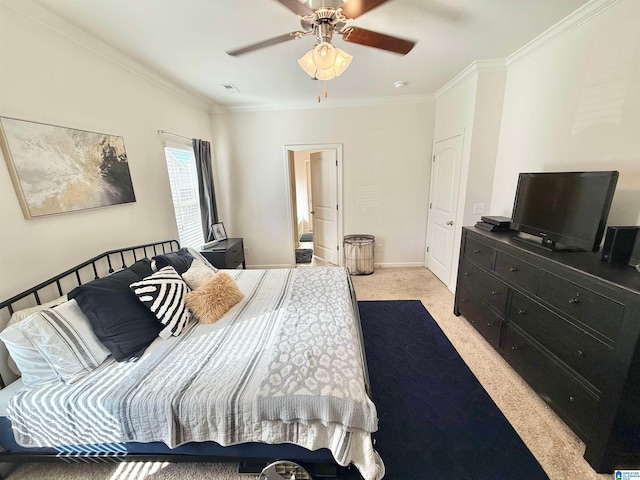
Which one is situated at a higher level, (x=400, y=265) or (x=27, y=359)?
(x=27, y=359)

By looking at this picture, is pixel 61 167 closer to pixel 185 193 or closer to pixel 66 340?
pixel 66 340

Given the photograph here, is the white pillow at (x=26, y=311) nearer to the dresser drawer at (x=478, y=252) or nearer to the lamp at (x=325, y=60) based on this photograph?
the lamp at (x=325, y=60)

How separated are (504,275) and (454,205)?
1522 millimetres

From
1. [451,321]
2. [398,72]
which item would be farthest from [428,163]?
[451,321]

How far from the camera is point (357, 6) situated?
1.37 m

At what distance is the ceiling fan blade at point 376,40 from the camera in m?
1.59

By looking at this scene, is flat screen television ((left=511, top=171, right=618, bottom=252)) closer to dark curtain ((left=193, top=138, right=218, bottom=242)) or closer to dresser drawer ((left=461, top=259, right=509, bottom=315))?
dresser drawer ((left=461, top=259, right=509, bottom=315))

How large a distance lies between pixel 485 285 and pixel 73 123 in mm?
3605

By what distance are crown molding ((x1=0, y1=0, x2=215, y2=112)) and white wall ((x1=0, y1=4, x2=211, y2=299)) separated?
0.03 m

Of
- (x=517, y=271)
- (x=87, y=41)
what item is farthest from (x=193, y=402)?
(x=87, y=41)

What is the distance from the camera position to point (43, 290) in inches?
64.9

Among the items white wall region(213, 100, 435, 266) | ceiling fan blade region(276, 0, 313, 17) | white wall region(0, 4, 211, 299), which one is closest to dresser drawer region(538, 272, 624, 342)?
ceiling fan blade region(276, 0, 313, 17)

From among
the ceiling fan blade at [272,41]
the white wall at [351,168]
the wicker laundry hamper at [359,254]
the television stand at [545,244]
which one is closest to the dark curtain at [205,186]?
the white wall at [351,168]

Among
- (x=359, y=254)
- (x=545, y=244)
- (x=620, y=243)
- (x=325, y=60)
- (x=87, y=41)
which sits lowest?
(x=359, y=254)
